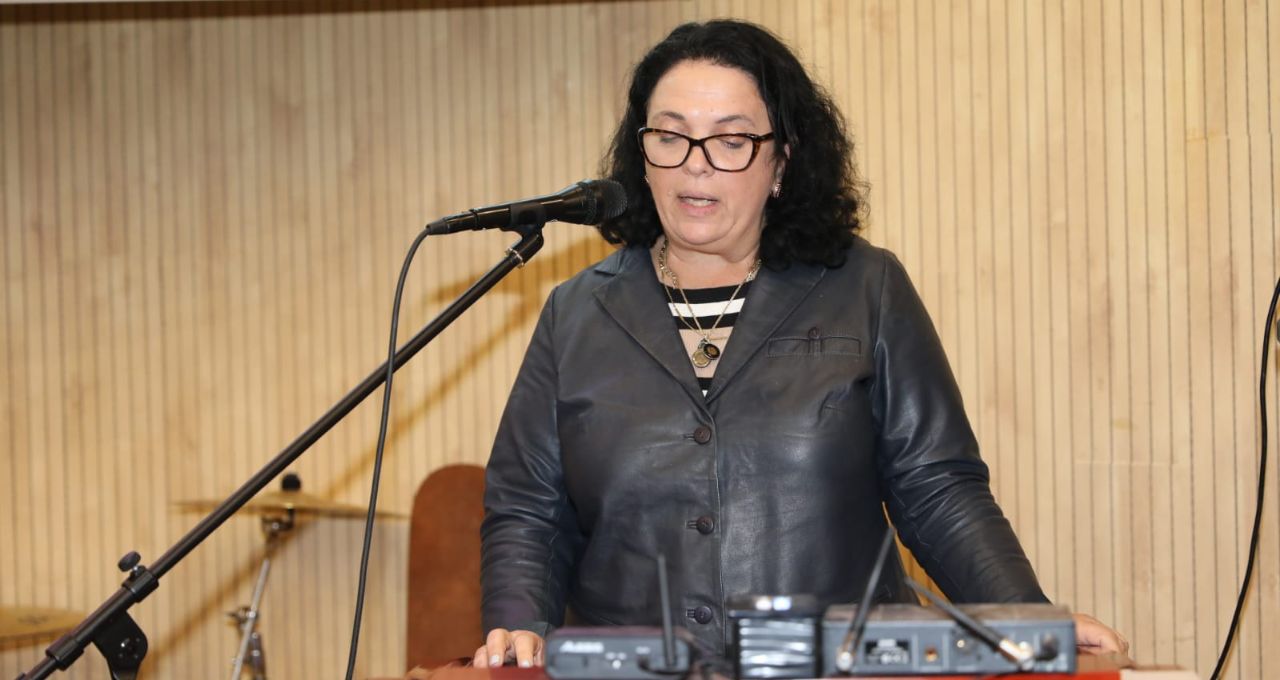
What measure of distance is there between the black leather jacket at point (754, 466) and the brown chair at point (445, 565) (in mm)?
1806

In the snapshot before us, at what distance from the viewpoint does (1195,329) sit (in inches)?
144

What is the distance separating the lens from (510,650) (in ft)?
6.22

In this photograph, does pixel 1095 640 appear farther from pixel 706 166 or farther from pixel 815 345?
pixel 706 166

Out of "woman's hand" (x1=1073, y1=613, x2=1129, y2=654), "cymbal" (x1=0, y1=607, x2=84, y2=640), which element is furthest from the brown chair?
"woman's hand" (x1=1073, y1=613, x2=1129, y2=654)

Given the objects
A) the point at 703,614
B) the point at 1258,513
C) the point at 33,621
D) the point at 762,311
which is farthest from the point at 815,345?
the point at 33,621

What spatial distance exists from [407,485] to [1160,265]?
95.2 inches

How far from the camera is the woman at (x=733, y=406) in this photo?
87.5 inches

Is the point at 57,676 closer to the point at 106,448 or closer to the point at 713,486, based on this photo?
the point at 106,448

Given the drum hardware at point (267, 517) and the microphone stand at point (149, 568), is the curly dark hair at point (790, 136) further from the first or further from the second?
the drum hardware at point (267, 517)

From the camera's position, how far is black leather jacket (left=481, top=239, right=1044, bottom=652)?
2.22 meters

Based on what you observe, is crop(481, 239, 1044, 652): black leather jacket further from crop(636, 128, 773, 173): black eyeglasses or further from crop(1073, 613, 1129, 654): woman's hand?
crop(1073, 613, 1129, 654): woman's hand

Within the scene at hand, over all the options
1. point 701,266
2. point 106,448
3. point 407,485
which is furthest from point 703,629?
point 106,448

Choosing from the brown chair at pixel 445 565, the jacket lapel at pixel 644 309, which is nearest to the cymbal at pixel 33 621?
the brown chair at pixel 445 565

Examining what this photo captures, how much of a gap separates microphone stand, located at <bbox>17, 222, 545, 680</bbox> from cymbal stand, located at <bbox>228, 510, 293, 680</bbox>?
221 cm
